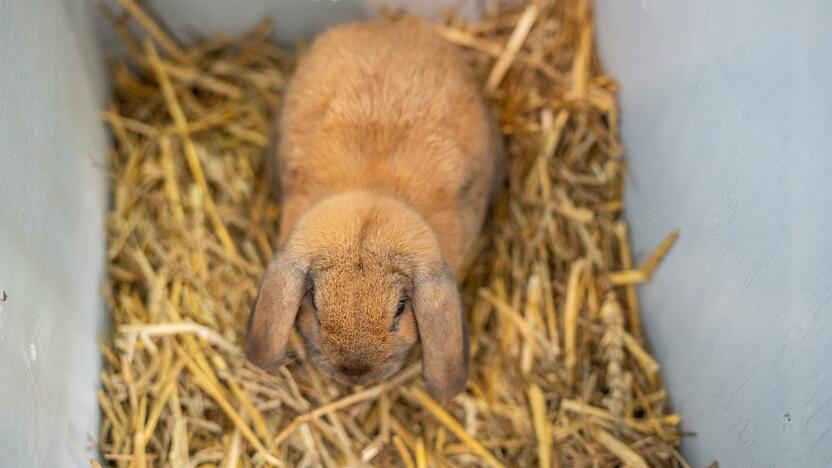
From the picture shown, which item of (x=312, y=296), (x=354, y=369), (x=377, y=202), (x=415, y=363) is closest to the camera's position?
(x=354, y=369)

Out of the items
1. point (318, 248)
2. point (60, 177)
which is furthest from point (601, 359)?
point (60, 177)

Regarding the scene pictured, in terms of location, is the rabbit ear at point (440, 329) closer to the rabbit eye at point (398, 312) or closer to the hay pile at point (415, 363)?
the rabbit eye at point (398, 312)

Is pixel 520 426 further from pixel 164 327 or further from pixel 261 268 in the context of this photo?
pixel 164 327

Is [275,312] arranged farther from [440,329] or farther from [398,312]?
[440,329]

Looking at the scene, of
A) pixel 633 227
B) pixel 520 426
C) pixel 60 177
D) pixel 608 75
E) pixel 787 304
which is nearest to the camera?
pixel 787 304

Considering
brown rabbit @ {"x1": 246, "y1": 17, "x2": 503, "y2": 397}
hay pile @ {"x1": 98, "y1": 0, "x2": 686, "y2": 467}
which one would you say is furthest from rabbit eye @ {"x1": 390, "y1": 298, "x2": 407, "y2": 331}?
hay pile @ {"x1": 98, "y1": 0, "x2": 686, "y2": 467}

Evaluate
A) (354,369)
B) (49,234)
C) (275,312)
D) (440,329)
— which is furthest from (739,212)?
(49,234)
